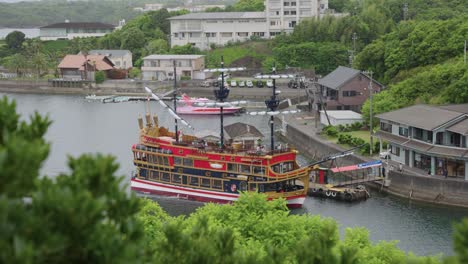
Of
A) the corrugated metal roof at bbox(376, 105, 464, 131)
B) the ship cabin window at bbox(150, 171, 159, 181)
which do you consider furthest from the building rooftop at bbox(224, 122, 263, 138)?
the corrugated metal roof at bbox(376, 105, 464, 131)

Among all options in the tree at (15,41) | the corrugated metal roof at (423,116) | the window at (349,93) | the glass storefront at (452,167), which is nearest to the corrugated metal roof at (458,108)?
the corrugated metal roof at (423,116)

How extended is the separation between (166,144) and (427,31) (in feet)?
85.0

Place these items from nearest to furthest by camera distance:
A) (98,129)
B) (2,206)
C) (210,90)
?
1. (2,206)
2. (98,129)
3. (210,90)

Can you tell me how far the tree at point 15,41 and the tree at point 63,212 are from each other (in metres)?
87.5

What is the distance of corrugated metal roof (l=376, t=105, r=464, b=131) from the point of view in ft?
99.9

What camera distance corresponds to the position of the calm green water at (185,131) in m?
25.4

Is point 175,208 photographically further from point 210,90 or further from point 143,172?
point 210,90

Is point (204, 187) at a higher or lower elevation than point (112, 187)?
lower

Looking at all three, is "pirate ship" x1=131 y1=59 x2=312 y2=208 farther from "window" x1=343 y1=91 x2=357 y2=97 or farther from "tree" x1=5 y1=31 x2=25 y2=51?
"tree" x1=5 y1=31 x2=25 y2=51

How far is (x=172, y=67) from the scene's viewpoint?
71.4 meters

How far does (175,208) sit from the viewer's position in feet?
98.4

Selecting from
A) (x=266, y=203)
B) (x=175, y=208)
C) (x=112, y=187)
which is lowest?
(x=175, y=208)

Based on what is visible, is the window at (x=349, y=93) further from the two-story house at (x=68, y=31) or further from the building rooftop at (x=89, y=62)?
the two-story house at (x=68, y=31)

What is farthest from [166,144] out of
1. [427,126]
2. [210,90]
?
[210,90]
